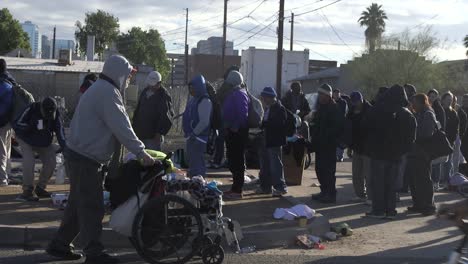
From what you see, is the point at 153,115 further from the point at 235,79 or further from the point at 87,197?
the point at 87,197

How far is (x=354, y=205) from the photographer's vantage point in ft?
34.0

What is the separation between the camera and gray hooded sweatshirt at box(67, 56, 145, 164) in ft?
19.9

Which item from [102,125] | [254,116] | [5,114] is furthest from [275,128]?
[102,125]

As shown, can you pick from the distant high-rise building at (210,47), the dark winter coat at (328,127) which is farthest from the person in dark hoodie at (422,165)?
the distant high-rise building at (210,47)

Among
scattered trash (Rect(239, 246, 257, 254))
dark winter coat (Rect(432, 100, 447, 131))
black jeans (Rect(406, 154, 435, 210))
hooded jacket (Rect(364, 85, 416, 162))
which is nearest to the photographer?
scattered trash (Rect(239, 246, 257, 254))

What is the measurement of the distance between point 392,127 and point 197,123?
2887mm

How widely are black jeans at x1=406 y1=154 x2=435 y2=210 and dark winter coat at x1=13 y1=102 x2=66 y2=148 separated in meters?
5.47

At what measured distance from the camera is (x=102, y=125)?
6180mm

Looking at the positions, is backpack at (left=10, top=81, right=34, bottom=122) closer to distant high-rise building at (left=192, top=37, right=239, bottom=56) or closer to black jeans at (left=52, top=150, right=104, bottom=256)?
black jeans at (left=52, top=150, right=104, bottom=256)

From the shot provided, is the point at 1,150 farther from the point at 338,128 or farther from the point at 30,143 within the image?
the point at 338,128

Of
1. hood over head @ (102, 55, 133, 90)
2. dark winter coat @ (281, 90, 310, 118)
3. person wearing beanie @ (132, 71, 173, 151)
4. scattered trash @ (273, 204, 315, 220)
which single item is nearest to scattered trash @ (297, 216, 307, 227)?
scattered trash @ (273, 204, 315, 220)

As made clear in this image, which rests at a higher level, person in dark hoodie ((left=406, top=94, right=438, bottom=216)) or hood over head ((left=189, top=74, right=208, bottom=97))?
hood over head ((left=189, top=74, right=208, bottom=97))

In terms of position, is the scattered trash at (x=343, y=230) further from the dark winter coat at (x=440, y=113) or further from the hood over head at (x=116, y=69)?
the dark winter coat at (x=440, y=113)

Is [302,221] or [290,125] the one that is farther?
[290,125]
